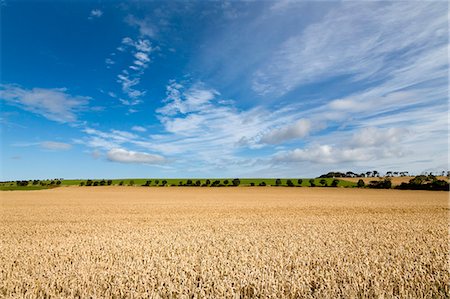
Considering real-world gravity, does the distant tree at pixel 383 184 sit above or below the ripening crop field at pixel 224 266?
below

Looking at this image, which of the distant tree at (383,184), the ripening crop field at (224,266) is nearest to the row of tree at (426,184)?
the distant tree at (383,184)

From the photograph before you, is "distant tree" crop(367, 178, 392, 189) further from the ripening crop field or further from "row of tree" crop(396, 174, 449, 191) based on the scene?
the ripening crop field

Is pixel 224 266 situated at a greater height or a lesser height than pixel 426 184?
Answer: greater

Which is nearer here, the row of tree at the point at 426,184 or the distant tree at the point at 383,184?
the row of tree at the point at 426,184

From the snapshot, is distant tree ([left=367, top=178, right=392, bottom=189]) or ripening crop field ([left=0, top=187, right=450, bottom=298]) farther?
distant tree ([left=367, top=178, right=392, bottom=189])

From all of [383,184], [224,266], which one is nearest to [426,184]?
[383,184]

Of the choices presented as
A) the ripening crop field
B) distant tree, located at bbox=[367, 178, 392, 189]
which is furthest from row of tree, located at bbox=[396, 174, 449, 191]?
the ripening crop field

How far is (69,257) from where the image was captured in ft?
29.5

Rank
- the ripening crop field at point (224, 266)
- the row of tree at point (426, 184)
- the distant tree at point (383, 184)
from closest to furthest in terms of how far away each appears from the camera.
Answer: the ripening crop field at point (224, 266) → the row of tree at point (426, 184) → the distant tree at point (383, 184)

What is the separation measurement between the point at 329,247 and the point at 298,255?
6.32 feet

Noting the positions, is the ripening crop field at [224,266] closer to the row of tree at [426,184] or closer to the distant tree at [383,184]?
the row of tree at [426,184]

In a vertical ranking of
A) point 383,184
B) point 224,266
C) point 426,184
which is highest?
point 224,266

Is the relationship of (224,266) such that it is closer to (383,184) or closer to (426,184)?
(426,184)

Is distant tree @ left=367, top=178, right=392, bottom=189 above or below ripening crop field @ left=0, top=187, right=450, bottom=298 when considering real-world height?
below
